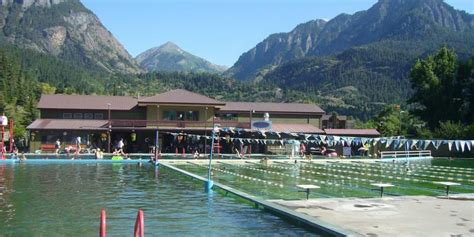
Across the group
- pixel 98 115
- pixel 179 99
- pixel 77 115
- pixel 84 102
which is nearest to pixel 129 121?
pixel 98 115

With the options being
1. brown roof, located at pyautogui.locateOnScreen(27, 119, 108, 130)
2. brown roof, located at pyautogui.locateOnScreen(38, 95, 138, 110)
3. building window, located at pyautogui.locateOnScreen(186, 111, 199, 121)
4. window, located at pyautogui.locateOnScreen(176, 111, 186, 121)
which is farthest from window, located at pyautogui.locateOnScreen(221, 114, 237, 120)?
brown roof, located at pyautogui.locateOnScreen(27, 119, 108, 130)

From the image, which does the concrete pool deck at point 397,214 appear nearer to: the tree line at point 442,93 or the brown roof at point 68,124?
the brown roof at point 68,124

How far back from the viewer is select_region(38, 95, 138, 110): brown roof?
57.7 metres

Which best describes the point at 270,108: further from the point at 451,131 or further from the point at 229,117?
the point at 451,131

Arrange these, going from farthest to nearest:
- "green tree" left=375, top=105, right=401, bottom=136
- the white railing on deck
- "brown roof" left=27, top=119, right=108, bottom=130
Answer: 1. "green tree" left=375, top=105, right=401, bottom=136
2. the white railing on deck
3. "brown roof" left=27, top=119, right=108, bottom=130

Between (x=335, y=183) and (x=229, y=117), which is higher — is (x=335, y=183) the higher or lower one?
the lower one

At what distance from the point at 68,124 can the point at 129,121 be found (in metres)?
6.15

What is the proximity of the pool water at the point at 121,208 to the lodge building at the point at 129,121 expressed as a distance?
76.4 ft

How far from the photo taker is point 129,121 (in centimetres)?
5541

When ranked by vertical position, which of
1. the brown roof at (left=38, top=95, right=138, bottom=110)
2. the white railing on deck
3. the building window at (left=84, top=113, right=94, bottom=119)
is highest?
the brown roof at (left=38, top=95, right=138, bottom=110)

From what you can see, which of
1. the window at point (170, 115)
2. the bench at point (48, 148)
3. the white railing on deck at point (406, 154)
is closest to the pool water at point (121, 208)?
the bench at point (48, 148)

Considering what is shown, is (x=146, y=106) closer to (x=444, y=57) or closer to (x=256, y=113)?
(x=256, y=113)

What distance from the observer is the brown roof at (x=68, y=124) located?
53438 mm

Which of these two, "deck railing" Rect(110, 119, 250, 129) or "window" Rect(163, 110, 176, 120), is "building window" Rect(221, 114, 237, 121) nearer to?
"deck railing" Rect(110, 119, 250, 129)
